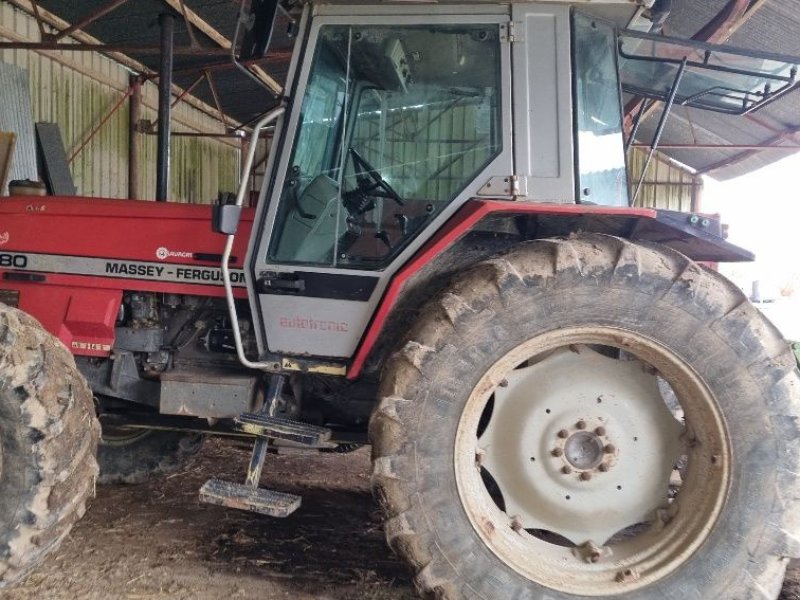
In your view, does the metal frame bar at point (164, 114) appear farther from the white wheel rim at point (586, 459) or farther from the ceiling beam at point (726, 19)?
the ceiling beam at point (726, 19)

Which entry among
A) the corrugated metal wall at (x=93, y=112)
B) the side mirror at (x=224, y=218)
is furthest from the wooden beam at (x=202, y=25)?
the side mirror at (x=224, y=218)

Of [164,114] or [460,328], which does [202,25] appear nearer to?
[164,114]

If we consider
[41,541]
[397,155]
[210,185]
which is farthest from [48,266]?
[210,185]

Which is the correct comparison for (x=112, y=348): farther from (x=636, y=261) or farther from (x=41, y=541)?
(x=636, y=261)

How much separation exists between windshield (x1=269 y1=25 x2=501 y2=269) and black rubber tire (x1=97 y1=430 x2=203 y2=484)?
5.76 ft

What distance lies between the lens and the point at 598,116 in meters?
2.98

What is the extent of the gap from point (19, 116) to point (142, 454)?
639 cm

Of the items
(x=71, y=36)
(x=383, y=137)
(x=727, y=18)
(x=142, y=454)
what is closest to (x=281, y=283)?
(x=383, y=137)

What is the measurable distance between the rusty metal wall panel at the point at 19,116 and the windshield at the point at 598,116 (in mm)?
7430

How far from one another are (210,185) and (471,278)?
46.7 ft

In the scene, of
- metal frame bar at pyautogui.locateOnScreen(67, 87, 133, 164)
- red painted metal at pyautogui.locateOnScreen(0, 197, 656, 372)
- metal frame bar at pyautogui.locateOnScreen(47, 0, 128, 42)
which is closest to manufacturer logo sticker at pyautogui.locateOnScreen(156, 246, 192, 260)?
red painted metal at pyautogui.locateOnScreen(0, 197, 656, 372)

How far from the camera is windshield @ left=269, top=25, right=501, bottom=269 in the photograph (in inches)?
114

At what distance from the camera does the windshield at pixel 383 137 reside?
2.90 m

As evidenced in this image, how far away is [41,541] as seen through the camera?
2684mm
